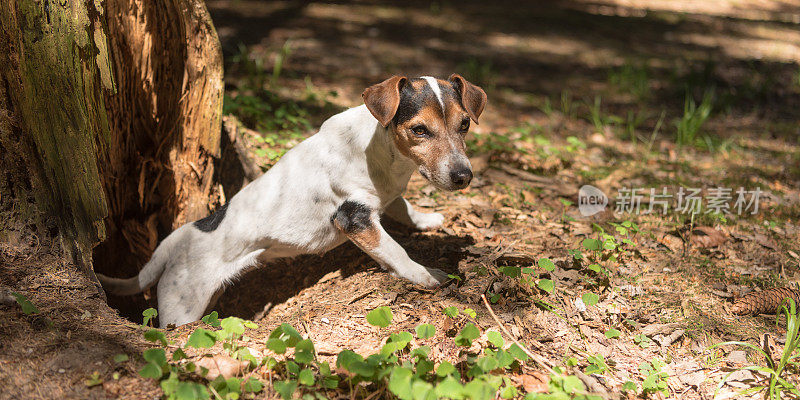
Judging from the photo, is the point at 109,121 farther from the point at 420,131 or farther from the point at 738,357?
the point at 738,357

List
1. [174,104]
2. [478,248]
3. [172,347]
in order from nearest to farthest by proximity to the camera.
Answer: [172,347] < [478,248] < [174,104]

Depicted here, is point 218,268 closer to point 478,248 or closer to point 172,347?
point 172,347

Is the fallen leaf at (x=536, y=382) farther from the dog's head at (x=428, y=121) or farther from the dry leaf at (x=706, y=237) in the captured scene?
the dry leaf at (x=706, y=237)

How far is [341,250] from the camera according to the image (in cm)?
415

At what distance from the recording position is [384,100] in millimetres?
2947

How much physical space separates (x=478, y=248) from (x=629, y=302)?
0.99 m

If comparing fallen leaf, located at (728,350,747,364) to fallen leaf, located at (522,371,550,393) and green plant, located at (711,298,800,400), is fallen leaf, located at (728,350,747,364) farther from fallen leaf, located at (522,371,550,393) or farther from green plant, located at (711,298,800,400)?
fallen leaf, located at (522,371,550,393)

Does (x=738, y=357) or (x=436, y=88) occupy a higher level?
(x=436, y=88)

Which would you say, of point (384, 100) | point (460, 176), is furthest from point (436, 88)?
point (460, 176)

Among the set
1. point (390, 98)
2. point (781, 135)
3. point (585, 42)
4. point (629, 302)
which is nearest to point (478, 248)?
point (629, 302)

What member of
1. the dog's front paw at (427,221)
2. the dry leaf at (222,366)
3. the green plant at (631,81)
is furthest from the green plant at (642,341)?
the green plant at (631,81)

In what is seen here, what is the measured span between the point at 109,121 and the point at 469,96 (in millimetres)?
2363

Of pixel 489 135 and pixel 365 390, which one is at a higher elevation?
pixel 365 390

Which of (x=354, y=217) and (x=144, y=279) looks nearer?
(x=354, y=217)
